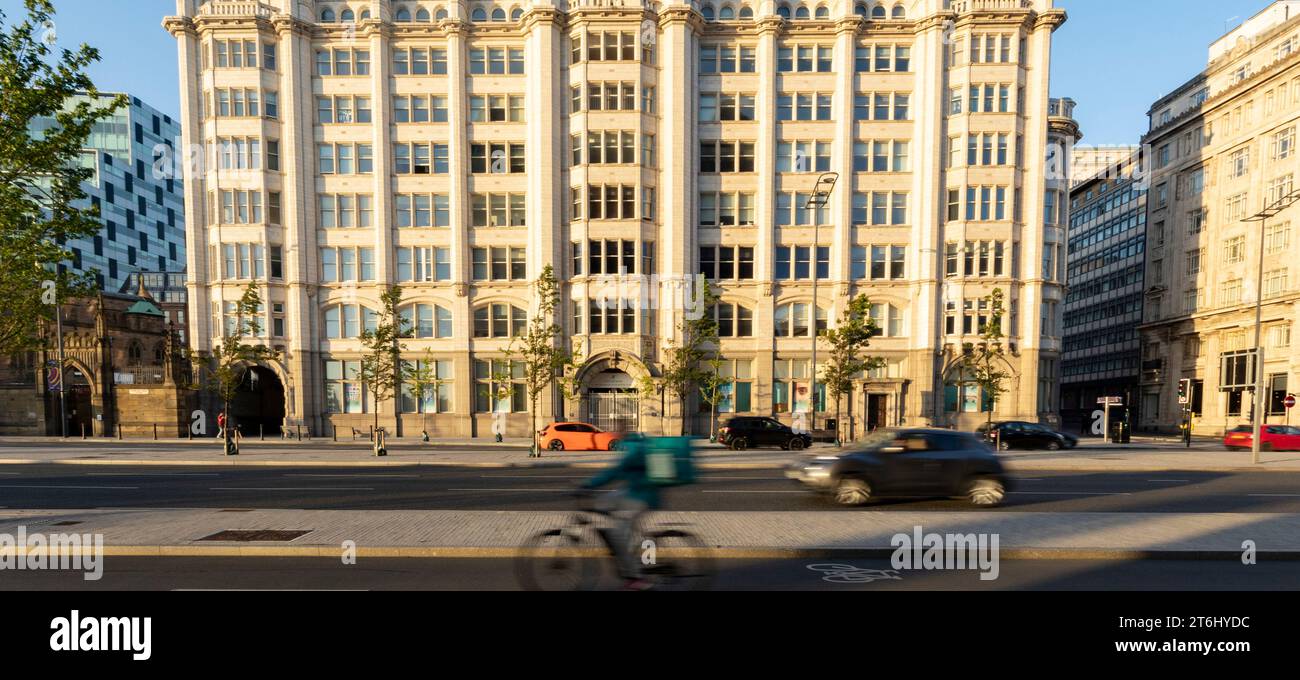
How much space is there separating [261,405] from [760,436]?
3590 cm

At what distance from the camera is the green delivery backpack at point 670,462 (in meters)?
5.62

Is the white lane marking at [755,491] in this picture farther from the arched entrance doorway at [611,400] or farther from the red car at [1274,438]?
the red car at [1274,438]

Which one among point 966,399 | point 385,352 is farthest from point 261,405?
point 966,399

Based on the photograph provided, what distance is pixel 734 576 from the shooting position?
22.7ft

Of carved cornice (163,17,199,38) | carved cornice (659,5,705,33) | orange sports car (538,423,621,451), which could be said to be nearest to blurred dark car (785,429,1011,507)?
orange sports car (538,423,621,451)

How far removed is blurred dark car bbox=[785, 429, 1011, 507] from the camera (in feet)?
36.3

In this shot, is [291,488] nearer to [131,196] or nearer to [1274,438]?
[1274,438]

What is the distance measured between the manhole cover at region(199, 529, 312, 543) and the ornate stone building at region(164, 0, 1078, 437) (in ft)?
77.8

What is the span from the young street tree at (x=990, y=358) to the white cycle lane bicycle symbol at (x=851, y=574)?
25.6 meters

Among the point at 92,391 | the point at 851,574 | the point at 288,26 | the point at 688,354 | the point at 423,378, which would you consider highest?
the point at 288,26

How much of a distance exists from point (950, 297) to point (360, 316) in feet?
121
